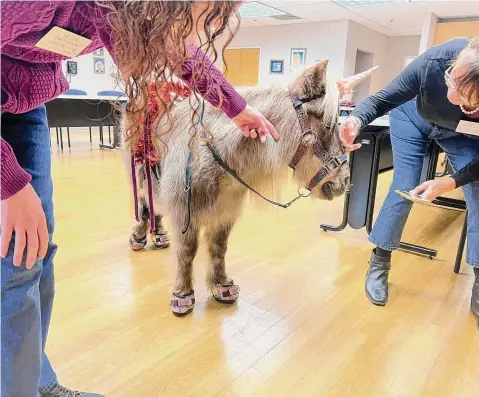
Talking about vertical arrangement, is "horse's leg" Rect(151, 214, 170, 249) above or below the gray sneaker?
below

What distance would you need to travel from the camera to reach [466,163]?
1.78 m

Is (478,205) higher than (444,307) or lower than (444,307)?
higher

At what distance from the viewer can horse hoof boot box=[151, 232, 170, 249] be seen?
2404 millimetres

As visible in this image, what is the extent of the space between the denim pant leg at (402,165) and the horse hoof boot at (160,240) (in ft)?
4.04

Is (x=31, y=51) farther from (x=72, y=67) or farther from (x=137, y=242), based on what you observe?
(x=72, y=67)

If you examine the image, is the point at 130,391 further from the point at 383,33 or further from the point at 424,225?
the point at 383,33

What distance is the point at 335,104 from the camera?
4.42 feet

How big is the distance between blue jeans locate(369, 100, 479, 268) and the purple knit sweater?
4.71 feet

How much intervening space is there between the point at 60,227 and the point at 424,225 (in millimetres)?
2745

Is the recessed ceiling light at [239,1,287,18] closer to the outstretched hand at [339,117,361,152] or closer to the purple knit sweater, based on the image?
the outstretched hand at [339,117,361,152]

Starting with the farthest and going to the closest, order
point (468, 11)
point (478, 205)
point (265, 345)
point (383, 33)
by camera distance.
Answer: point (383, 33) < point (468, 11) < point (478, 205) < point (265, 345)

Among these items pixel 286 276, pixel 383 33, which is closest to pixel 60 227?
pixel 286 276

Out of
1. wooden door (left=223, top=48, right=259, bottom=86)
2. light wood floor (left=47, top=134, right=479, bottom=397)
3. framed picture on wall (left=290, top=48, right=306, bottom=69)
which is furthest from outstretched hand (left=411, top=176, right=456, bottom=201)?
wooden door (left=223, top=48, right=259, bottom=86)

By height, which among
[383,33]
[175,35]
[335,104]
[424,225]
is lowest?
[424,225]
